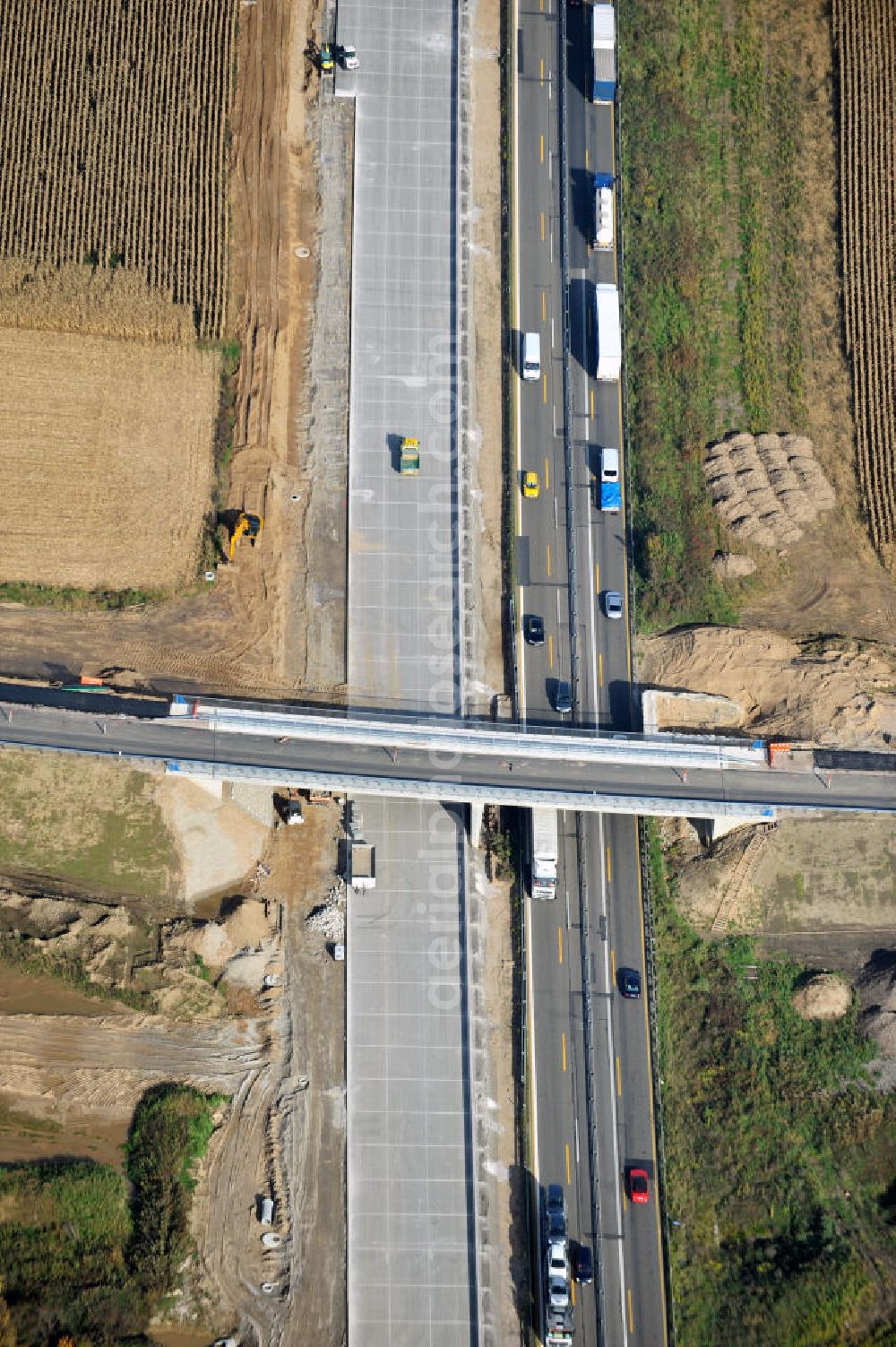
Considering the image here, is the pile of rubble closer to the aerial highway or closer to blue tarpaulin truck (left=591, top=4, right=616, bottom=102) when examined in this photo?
the aerial highway

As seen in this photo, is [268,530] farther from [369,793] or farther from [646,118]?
[646,118]

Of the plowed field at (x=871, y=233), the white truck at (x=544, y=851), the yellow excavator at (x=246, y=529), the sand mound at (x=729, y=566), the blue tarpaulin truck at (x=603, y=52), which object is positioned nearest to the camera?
the white truck at (x=544, y=851)

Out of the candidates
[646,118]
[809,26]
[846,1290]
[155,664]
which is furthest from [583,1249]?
[809,26]

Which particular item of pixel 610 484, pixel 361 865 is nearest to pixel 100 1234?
pixel 361 865

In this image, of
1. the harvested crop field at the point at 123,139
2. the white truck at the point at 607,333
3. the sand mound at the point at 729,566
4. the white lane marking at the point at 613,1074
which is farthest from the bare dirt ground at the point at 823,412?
the harvested crop field at the point at 123,139

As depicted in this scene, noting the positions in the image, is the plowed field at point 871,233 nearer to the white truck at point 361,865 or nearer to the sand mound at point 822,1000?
the sand mound at point 822,1000

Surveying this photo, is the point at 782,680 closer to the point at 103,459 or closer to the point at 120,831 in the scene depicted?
the point at 120,831

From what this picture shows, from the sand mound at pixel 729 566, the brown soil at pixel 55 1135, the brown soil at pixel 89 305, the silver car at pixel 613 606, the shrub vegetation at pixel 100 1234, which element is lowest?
the shrub vegetation at pixel 100 1234

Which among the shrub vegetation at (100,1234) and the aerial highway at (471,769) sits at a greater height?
the aerial highway at (471,769)
